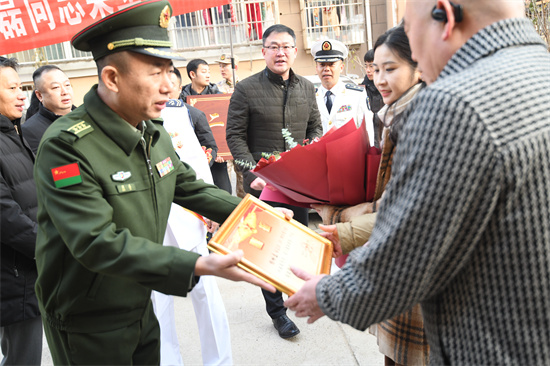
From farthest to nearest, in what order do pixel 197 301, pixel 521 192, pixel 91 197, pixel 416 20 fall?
1. pixel 197 301
2. pixel 91 197
3. pixel 416 20
4. pixel 521 192

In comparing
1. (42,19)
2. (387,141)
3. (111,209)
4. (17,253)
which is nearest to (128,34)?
(111,209)

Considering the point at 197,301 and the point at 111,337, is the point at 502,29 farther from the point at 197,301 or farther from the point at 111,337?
the point at 197,301

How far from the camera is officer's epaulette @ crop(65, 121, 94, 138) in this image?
5.44ft

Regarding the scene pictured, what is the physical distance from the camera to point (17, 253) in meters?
2.61

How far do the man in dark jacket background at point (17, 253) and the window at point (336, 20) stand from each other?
44.6 ft

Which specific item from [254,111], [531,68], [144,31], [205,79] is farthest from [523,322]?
[205,79]

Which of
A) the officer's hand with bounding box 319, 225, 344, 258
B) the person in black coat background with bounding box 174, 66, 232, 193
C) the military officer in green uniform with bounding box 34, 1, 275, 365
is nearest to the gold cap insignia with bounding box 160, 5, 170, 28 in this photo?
the military officer in green uniform with bounding box 34, 1, 275, 365

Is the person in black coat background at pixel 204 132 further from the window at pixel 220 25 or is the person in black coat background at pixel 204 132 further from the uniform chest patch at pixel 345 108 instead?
the window at pixel 220 25

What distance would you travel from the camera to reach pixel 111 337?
70.9 inches

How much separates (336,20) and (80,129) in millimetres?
15271

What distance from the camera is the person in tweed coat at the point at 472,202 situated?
3.30 feet

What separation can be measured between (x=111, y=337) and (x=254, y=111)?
8.22ft

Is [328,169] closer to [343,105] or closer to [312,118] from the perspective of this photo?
[312,118]

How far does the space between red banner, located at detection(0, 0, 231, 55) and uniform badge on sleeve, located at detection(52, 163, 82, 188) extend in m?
2.64
